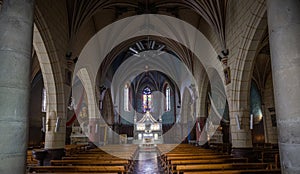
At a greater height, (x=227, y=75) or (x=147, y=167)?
(x=227, y=75)

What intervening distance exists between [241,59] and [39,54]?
784 cm

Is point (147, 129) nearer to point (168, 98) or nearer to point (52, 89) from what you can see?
point (168, 98)

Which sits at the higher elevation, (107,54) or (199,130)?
(107,54)

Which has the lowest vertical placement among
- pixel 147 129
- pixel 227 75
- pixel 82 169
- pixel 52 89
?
pixel 82 169

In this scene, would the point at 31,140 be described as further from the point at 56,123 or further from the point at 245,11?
the point at 245,11

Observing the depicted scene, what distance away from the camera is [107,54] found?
17.6 meters

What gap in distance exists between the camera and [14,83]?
3.32 m

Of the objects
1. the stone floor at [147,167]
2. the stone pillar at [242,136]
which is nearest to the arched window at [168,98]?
the stone floor at [147,167]

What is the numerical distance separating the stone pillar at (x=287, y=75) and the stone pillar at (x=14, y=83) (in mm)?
3691

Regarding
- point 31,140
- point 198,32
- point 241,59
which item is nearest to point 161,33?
point 198,32

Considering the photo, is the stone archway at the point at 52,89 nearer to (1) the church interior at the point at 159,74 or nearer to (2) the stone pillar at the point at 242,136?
(1) the church interior at the point at 159,74

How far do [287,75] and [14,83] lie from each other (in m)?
3.87

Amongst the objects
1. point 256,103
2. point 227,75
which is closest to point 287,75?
point 227,75

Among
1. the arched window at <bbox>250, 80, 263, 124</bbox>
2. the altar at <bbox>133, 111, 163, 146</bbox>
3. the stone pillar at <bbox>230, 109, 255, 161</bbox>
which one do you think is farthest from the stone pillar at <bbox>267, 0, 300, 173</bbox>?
the altar at <bbox>133, 111, 163, 146</bbox>
